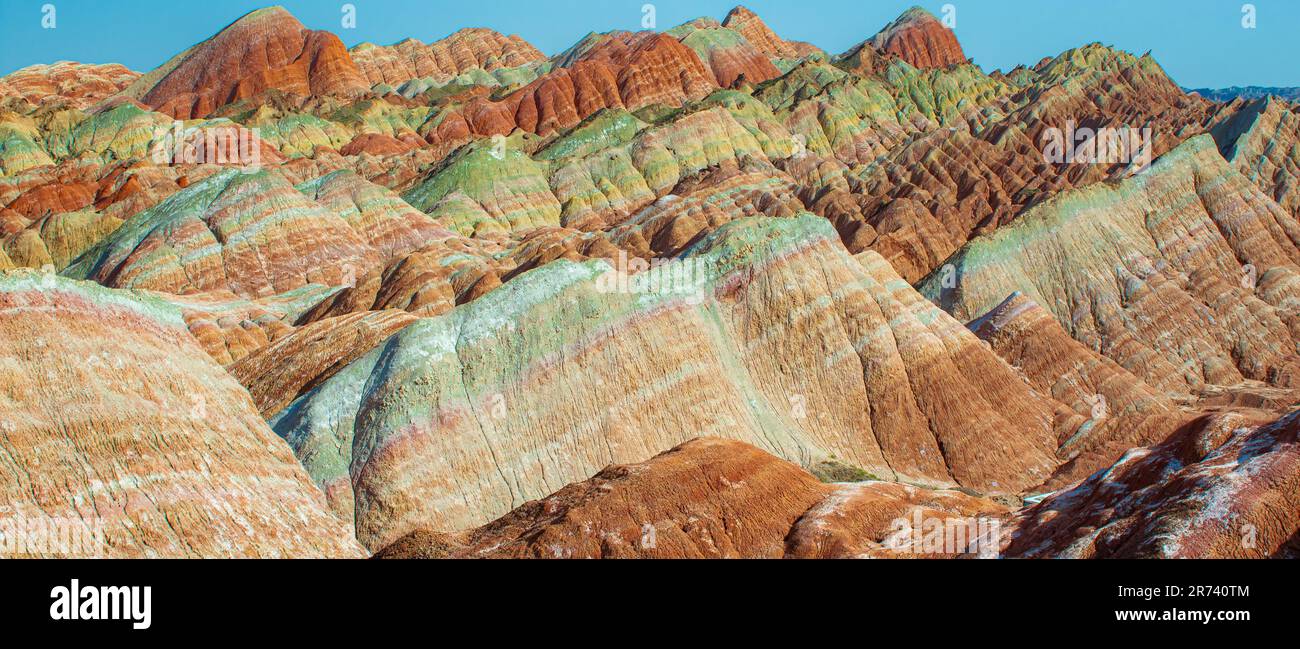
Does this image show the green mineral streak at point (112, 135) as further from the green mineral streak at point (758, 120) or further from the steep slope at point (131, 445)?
the steep slope at point (131, 445)

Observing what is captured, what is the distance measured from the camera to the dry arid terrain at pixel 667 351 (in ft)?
88.2

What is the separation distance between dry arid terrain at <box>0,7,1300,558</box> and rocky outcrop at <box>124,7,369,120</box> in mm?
51571

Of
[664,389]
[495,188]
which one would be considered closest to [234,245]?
[495,188]

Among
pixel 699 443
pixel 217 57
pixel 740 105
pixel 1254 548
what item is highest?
pixel 217 57

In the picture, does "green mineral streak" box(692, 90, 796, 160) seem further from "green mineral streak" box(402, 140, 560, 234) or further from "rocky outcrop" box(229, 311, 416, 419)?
"rocky outcrop" box(229, 311, 416, 419)

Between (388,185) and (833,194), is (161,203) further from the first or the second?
(833,194)

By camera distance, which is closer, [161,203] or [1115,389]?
[1115,389]

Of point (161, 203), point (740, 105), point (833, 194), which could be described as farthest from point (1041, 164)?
point (161, 203)

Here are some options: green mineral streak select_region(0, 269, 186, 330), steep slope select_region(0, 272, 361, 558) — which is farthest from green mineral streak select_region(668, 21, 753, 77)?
steep slope select_region(0, 272, 361, 558)

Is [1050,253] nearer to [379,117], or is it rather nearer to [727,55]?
[379,117]

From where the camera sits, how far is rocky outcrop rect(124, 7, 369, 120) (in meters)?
175
